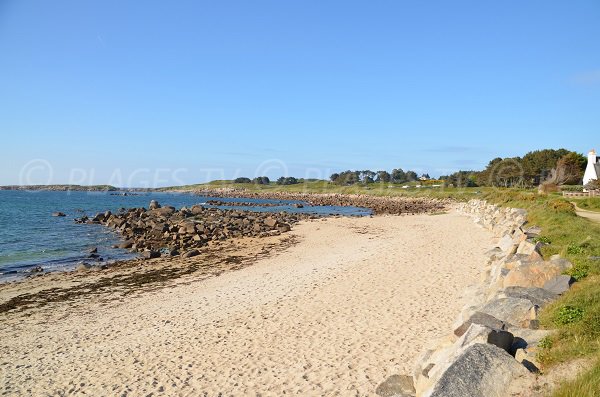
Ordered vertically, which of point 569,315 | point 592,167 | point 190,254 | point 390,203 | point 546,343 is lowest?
point 190,254

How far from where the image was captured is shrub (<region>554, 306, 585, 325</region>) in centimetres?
585

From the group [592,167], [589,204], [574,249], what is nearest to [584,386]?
[574,249]

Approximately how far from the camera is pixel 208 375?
8508 mm

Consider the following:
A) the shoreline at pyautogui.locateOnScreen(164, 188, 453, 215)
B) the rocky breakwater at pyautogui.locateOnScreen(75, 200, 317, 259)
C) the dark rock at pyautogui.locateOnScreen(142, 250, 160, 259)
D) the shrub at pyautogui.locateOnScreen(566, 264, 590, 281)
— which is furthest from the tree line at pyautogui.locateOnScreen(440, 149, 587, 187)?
the shrub at pyautogui.locateOnScreen(566, 264, 590, 281)

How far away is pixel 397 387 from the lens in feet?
22.0

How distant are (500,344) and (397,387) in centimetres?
208

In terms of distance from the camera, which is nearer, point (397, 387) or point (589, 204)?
point (397, 387)

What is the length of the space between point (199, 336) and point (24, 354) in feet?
14.6

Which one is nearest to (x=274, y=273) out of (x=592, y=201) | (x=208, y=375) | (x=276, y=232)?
(x=208, y=375)

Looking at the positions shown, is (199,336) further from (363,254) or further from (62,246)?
(62,246)

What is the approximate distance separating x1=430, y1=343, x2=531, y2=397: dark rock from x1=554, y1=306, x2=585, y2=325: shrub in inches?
65.2

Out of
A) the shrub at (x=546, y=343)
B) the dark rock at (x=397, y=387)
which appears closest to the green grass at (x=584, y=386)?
the shrub at (x=546, y=343)

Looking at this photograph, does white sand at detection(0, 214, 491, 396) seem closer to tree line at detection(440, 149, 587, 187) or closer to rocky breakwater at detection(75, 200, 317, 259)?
rocky breakwater at detection(75, 200, 317, 259)

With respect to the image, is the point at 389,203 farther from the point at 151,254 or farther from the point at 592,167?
the point at 151,254
